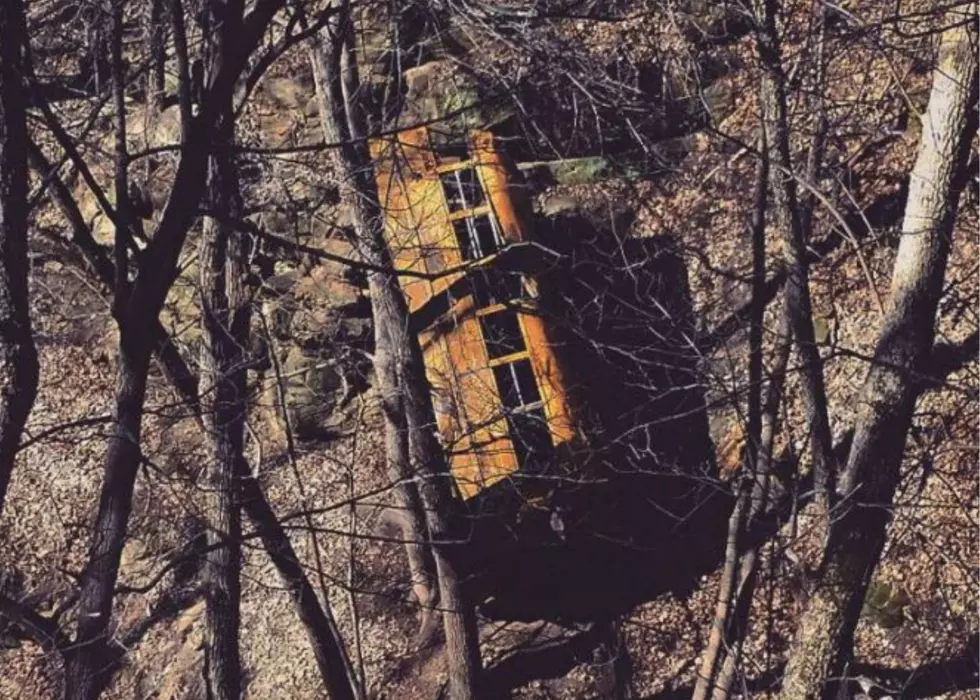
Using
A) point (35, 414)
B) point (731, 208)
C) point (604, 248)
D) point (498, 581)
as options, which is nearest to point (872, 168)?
point (731, 208)

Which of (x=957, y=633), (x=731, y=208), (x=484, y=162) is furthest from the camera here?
(x=731, y=208)

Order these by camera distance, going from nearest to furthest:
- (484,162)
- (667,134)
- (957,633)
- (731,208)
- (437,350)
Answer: (957,633)
(437,350)
(484,162)
(731,208)
(667,134)

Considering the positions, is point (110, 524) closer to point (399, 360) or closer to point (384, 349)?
point (399, 360)

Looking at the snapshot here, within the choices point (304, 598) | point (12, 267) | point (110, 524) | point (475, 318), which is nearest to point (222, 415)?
point (304, 598)

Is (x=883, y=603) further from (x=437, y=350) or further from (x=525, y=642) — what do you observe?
(x=437, y=350)

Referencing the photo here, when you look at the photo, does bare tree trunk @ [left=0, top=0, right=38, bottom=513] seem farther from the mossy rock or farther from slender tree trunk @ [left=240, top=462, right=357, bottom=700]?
the mossy rock

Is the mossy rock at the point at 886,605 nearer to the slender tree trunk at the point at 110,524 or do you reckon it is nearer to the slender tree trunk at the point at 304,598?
the slender tree trunk at the point at 304,598
